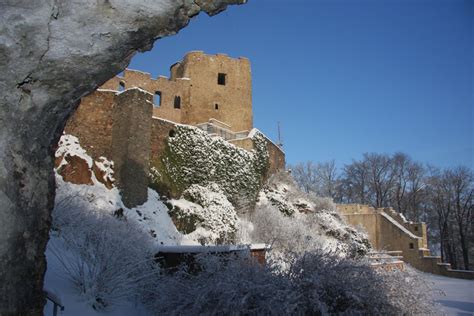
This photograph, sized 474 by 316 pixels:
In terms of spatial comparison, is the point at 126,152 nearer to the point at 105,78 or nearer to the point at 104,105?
the point at 104,105

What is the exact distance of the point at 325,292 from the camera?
186 inches

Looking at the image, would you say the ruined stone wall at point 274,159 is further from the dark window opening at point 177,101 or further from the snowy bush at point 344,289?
the snowy bush at point 344,289

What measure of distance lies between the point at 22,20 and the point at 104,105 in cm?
1187

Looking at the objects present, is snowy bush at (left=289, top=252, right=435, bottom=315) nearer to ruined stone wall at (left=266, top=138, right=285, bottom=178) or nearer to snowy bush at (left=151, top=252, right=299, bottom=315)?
snowy bush at (left=151, top=252, right=299, bottom=315)

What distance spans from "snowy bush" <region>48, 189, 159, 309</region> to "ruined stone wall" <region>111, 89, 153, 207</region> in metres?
5.52

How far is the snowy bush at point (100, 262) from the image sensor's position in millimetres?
5355

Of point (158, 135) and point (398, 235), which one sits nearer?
point (158, 135)

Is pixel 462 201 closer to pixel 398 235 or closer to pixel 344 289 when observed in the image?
pixel 398 235

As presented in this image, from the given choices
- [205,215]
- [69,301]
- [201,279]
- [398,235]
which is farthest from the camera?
[398,235]

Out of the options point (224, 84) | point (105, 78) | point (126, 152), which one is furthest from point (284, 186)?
point (105, 78)

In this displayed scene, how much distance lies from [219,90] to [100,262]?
21.3 m

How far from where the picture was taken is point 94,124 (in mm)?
13344

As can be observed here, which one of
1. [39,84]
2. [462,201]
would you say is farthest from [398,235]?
[39,84]

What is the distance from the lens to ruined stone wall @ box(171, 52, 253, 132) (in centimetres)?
2534
